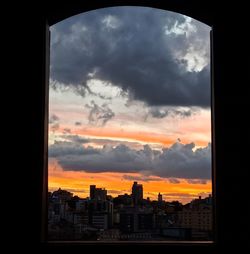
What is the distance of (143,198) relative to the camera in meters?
3.63

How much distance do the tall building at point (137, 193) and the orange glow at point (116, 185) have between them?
0.11 ft

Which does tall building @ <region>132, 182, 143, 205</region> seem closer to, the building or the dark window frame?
the building

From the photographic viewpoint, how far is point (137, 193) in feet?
12.0

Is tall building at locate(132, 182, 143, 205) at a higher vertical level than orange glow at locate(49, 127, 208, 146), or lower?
lower

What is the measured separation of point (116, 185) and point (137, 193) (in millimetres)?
214

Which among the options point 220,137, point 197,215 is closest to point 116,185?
point 197,215

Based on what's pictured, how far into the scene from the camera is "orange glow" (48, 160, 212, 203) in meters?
3.49

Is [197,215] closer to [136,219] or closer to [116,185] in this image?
[136,219]

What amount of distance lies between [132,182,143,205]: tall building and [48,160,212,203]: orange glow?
3cm

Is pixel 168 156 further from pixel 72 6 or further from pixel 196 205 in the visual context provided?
pixel 72 6

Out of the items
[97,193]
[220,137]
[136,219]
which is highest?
[220,137]

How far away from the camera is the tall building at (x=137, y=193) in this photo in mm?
3594

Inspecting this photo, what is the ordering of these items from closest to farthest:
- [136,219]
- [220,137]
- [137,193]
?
[220,137]
[136,219]
[137,193]

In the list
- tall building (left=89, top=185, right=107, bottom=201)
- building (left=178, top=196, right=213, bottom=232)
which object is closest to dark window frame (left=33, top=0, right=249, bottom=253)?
building (left=178, top=196, right=213, bottom=232)
